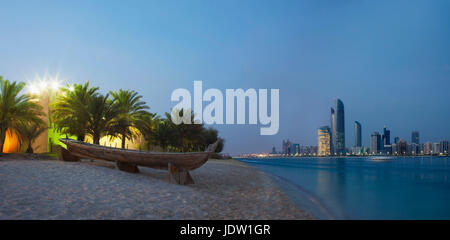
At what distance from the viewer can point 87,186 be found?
8320 millimetres

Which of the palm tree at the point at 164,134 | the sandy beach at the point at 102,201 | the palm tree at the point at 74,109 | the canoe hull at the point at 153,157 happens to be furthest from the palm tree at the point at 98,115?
the palm tree at the point at 164,134

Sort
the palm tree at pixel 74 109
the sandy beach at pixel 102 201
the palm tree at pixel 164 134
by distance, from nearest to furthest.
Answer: the sandy beach at pixel 102 201
the palm tree at pixel 74 109
the palm tree at pixel 164 134

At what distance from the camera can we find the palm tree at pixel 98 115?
22375 millimetres

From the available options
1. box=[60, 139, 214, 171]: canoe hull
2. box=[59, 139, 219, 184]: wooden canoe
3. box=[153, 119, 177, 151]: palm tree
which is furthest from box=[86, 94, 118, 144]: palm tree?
box=[153, 119, 177, 151]: palm tree

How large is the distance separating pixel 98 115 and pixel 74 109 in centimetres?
189

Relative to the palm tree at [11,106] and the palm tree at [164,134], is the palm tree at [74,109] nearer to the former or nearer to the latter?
the palm tree at [11,106]

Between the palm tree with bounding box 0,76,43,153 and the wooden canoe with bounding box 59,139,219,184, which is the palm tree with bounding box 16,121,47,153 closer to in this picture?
the palm tree with bounding box 0,76,43,153

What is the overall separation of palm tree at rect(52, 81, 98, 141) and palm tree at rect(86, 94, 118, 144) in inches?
13.8

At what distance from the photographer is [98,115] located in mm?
22531

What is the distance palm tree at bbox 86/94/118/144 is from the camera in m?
22.4

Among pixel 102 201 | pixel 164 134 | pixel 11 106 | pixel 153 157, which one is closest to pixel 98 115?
pixel 11 106

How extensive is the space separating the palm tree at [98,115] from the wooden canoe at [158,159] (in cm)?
927
